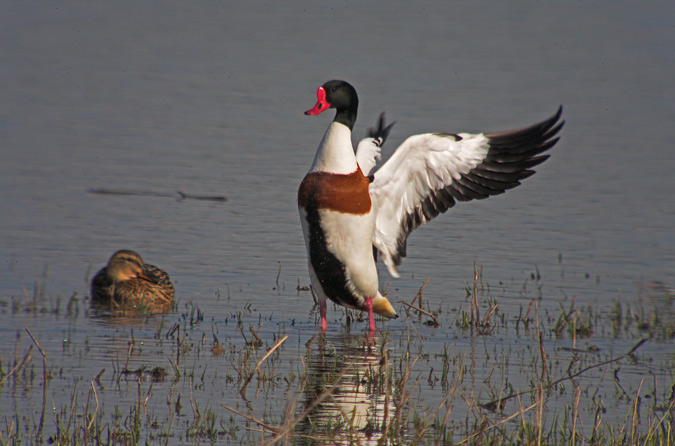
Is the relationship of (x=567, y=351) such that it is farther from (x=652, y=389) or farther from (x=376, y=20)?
(x=376, y=20)

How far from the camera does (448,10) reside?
94.7ft

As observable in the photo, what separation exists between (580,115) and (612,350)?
34.6ft

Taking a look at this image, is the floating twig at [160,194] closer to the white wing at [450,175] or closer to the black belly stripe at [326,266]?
the white wing at [450,175]

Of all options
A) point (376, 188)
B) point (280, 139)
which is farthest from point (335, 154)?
point (280, 139)

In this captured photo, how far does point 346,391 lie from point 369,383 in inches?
6.2

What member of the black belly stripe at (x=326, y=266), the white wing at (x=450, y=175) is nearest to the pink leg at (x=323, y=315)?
the black belly stripe at (x=326, y=266)

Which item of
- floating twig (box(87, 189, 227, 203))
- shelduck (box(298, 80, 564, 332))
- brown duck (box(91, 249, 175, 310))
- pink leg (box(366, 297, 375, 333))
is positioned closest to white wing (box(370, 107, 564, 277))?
shelduck (box(298, 80, 564, 332))

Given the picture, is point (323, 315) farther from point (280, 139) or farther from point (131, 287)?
point (280, 139)

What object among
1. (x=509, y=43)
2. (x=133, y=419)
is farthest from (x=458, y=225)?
(x=509, y=43)

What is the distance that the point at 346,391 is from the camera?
6.46 metres

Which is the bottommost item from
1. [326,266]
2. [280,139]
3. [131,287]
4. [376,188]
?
[131,287]

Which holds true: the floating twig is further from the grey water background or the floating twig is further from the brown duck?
the brown duck

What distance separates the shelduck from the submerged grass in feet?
1.43

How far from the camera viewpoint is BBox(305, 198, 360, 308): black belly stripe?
27.3 ft
